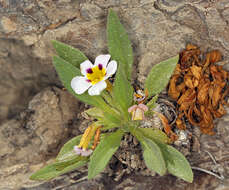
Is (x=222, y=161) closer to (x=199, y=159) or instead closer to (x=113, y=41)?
(x=199, y=159)

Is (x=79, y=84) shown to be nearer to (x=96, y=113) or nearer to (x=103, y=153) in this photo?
(x=96, y=113)

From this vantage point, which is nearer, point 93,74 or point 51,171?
point 93,74

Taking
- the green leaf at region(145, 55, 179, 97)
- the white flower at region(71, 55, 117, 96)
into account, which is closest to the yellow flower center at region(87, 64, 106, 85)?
the white flower at region(71, 55, 117, 96)

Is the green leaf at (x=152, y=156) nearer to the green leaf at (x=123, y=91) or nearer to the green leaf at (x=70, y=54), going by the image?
the green leaf at (x=123, y=91)

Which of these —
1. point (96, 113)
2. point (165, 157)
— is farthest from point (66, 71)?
point (165, 157)

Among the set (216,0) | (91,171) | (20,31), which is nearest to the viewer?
(91,171)

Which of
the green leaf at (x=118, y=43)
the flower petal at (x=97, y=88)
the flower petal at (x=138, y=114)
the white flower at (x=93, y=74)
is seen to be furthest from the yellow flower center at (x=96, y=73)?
the flower petal at (x=138, y=114)

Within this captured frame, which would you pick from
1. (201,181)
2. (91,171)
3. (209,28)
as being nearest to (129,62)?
(209,28)
